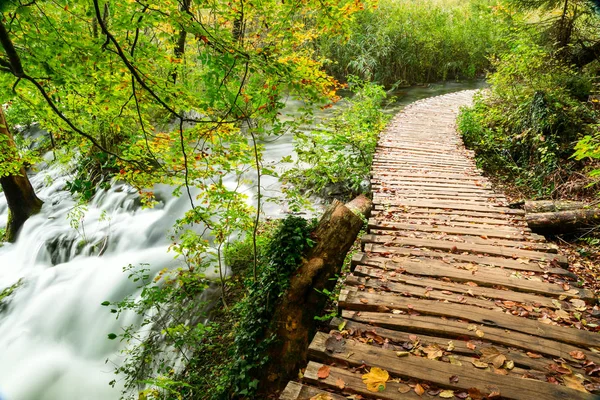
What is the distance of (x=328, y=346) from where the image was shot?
2.49m

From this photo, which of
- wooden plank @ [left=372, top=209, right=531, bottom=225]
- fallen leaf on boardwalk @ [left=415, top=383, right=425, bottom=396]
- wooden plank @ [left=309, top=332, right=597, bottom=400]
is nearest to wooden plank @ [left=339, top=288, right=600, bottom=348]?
wooden plank @ [left=309, top=332, right=597, bottom=400]

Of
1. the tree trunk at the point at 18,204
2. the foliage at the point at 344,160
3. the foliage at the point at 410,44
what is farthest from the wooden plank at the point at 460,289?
the foliage at the point at 410,44

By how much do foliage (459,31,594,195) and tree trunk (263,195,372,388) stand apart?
4.35m

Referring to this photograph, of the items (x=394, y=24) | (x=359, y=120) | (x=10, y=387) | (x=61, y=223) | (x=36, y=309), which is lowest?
(x=10, y=387)

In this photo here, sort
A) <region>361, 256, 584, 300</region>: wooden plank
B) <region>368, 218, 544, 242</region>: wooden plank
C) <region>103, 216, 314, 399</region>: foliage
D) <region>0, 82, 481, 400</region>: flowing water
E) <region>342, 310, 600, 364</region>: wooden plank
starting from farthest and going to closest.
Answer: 1. <region>0, 82, 481, 400</region>: flowing water
2. <region>368, 218, 544, 242</region>: wooden plank
3. <region>103, 216, 314, 399</region>: foliage
4. <region>361, 256, 584, 300</region>: wooden plank
5. <region>342, 310, 600, 364</region>: wooden plank

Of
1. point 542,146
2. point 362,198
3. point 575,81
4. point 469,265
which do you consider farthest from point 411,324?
point 575,81

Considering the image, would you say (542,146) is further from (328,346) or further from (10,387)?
(10,387)

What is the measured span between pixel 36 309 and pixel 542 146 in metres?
10.2

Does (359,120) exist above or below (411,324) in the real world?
above

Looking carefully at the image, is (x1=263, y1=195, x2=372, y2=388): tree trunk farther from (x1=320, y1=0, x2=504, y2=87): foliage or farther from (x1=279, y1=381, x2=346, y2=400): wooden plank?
(x1=320, y1=0, x2=504, y2=87): foliage

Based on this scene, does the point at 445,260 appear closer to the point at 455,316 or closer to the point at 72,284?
the point at 455,316

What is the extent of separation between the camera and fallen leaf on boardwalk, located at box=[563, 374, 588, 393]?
208 cm

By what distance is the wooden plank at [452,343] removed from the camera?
2312mm

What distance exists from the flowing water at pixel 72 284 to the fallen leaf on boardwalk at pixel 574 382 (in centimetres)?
459
